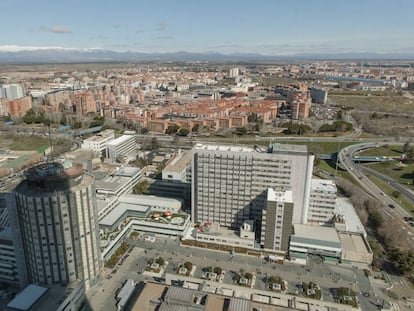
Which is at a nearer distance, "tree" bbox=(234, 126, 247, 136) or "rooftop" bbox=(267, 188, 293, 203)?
"rooftop" bbox=(267, 188, 293, 203)

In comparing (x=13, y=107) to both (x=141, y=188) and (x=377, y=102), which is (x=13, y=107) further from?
(x=377, y=102)

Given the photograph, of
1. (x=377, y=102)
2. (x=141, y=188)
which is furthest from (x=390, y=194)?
(x=377, y=102)

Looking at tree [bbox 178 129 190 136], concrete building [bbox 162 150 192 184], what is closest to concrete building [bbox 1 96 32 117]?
tree [bbox 178 129 190 136]

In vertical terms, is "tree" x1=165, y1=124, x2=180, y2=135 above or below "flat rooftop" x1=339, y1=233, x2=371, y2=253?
above

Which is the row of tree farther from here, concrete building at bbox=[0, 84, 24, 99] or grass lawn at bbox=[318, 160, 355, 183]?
concrete building at bbox=[0, 84, 24, 99]

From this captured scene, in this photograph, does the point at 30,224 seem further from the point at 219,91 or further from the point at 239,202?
the point at 219,91

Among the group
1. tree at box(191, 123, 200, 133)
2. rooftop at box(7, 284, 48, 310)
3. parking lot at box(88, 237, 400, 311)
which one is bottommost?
parking lot at box(88, 237, 400, 311)
